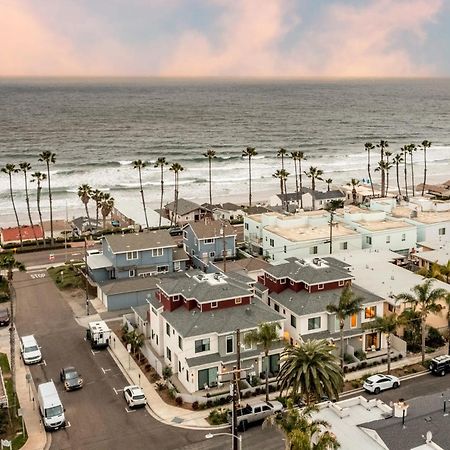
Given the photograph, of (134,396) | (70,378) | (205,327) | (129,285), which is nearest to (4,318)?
(129,285)

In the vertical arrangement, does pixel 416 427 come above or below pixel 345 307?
below

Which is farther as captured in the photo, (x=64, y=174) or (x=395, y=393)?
(x=64, y=174)

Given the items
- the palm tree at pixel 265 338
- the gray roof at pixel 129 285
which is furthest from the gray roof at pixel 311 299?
the gray roof at pixel 129 285

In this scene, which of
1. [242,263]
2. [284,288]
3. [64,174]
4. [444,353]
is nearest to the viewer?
[444,353]

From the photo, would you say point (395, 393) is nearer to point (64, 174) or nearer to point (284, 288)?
point (284, 288)

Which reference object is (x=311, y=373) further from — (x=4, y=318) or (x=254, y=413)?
(x=4, y=318)

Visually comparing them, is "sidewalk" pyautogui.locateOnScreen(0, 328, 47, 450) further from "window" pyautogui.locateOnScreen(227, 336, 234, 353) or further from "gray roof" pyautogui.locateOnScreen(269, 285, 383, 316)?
"gray roof" pyautogui.locateOnScreen(269, 285, 383, 316)

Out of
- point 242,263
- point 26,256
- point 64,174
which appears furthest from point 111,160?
point 242,263

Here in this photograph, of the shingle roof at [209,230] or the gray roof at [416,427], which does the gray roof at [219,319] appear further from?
the shingle roof at [209,230]
